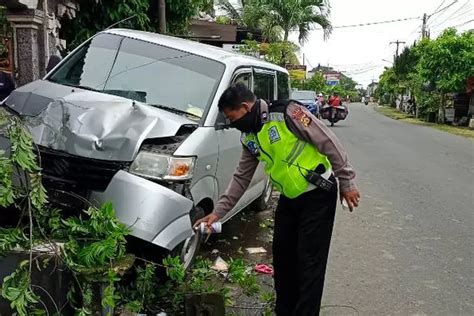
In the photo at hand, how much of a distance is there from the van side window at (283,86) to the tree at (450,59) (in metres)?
19.0

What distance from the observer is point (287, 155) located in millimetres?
3170

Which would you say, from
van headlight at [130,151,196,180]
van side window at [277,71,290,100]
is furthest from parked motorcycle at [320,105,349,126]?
van headlight at [130,151,196,180]

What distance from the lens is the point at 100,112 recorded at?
11.7ft

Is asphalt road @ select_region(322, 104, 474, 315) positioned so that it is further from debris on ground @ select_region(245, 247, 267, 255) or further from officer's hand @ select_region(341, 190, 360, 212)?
officer's hand @ select_region(341, 190, 360, 212)

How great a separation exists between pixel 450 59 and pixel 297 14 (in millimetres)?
7280

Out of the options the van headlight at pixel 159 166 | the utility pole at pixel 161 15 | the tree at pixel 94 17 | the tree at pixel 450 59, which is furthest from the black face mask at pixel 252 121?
the tree at pixel 450 59

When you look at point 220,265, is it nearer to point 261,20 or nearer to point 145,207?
point 145,207

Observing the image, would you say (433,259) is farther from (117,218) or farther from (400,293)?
(117,218)

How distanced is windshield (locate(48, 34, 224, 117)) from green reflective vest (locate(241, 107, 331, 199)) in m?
1.38

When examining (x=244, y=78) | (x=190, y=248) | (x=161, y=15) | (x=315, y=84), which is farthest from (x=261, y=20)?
(x=190, y=248)

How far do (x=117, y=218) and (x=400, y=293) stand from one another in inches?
98.7

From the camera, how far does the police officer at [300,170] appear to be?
315 centimetres

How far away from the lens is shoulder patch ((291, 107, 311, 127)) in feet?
10.2

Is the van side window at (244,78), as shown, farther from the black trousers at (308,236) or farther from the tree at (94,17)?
the tree at (94,17)
